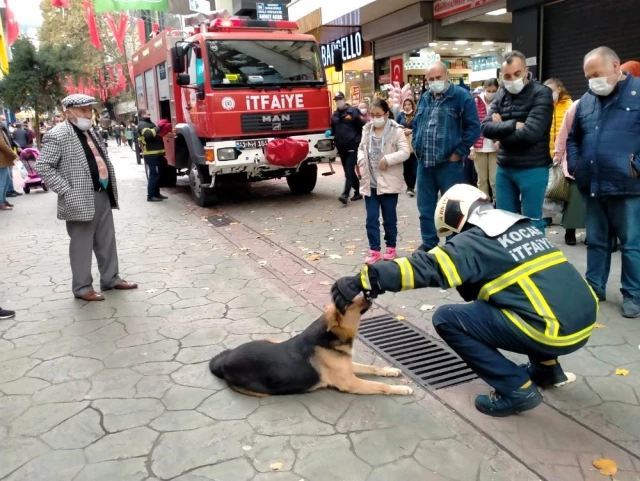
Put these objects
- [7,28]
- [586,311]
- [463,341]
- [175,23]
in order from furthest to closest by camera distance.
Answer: [175,23] → [7,28] → [463,341] → [586,311]

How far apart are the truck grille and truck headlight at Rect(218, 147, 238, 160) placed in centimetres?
36

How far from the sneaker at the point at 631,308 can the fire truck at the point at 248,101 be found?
5.70m

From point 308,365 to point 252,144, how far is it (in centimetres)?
612

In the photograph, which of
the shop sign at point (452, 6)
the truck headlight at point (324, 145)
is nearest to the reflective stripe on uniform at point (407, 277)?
the truck headlight at point (324, 145)

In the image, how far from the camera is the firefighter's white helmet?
9.01 ft

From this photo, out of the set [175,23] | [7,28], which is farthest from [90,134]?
[175,23]

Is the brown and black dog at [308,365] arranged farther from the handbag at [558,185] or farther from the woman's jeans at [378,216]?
the handbag at [558,185]

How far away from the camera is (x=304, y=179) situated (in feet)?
34.6

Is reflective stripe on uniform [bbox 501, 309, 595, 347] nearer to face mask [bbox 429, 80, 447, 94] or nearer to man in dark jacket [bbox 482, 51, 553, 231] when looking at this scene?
man in dark jacket [bbox 482, 51, 553, 231]

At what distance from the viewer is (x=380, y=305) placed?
478 cm

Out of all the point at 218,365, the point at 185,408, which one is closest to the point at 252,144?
the point at 218,365

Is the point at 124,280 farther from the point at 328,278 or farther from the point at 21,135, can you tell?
the point at 21,135

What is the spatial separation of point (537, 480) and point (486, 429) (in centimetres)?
43

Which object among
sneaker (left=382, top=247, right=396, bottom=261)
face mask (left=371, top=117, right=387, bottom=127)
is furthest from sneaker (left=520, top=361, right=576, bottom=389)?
face mask (left=371, top=117, right=387, bottom=127)
